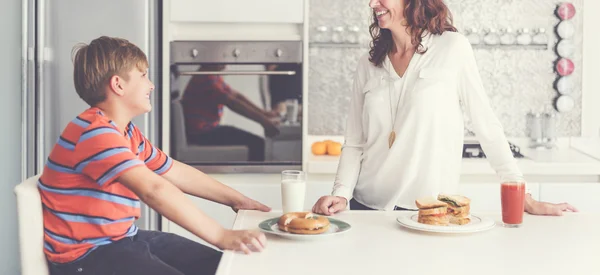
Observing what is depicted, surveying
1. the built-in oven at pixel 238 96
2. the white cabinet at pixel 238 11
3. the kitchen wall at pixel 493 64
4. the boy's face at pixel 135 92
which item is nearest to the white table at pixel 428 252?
the boy's face at pixel 135 92

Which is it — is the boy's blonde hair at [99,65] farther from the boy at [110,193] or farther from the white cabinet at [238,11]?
the white cabinet at [238,11]

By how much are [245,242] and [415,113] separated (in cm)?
80

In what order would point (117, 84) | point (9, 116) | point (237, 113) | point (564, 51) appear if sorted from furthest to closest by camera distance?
Result: point (564, 51)
point (237, 113)
point (9, 116)
point (117, 84)

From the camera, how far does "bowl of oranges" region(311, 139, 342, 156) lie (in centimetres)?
348

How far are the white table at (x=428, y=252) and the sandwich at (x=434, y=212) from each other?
39mm

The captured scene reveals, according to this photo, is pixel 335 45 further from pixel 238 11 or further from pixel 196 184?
pixel 196 184

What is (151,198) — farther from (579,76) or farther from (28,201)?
(579,76)

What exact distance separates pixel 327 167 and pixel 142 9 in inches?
40.7

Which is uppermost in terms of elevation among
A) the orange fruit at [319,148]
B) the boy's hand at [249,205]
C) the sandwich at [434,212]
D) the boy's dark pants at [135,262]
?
the orange fruit at [319,148]

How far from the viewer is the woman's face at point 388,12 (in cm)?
216

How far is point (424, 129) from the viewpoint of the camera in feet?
7.00

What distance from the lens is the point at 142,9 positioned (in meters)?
3.13

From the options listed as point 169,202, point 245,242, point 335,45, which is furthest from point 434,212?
point 335,45

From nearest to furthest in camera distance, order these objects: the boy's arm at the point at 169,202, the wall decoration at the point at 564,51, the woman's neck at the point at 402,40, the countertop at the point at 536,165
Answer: the boy's arm at the point at 169,202
the woman's neck at the point at 402,40
the countertop at the point at 536,165
the wall decoration at the point at 564,51
